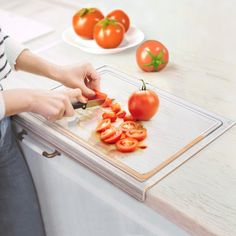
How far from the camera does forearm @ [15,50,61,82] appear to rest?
1245 millimetres

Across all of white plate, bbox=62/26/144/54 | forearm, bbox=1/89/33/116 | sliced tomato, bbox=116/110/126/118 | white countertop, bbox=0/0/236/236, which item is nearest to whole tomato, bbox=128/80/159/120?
sliced tomato, bbox=116/110/126/118

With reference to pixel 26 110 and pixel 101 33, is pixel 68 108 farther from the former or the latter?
pixel 101 33

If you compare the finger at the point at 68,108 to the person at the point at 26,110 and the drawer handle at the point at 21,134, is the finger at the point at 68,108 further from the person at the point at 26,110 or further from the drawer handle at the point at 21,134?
the drawer handle at the point at 21,134

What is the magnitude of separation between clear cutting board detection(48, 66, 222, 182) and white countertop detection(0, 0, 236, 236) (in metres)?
0.04

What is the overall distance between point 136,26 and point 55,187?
588mm

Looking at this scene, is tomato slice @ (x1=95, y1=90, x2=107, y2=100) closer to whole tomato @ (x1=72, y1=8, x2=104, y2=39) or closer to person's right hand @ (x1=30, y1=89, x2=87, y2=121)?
person's right hand @ (x1=30, y1=89, x2=87, y2=121)

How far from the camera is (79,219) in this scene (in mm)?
1181

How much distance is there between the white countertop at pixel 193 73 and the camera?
0.88 metres

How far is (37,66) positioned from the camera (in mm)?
1261

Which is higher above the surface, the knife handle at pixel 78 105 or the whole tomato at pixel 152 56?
the whole tomato at pixel 152 56

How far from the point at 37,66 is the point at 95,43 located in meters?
0.26

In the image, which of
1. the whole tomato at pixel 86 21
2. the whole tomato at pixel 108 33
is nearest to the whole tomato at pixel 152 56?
the whole tomato at pixel 108 33

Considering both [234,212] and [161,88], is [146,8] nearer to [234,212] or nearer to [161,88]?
[161,88]

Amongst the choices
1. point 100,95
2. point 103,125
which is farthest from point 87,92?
point 103,125
